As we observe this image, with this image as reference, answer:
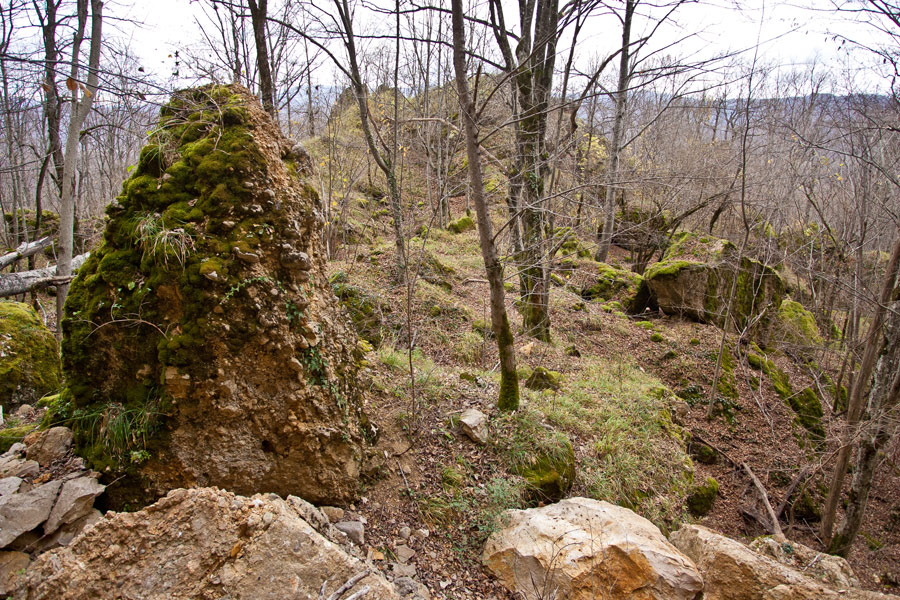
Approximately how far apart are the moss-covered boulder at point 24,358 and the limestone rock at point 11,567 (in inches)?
92.8

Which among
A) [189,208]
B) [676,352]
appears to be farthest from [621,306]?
[189,208]

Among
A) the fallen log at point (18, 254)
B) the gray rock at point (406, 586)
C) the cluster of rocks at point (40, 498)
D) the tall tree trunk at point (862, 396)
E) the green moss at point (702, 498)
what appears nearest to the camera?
the cluster of rocks at point (40, 498)

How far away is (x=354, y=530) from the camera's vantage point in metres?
3.06

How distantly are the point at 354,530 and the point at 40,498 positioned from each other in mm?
1829

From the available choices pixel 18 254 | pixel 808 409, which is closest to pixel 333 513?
pixel 18 254

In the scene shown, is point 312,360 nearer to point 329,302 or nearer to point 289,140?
point 329,302

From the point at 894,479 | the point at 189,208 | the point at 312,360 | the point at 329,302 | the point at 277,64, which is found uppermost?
the point at 277,64

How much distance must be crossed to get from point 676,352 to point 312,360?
8331 mm

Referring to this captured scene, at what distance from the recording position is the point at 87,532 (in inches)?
82.4

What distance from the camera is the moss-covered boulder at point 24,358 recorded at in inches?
152

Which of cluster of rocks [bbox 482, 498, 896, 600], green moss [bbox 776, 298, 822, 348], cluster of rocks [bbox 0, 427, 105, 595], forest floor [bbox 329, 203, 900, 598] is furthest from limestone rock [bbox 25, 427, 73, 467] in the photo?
green moss [bbox 776, 298, 822, 348]

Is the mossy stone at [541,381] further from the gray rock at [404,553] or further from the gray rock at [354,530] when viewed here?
the gray rock at [354,530]

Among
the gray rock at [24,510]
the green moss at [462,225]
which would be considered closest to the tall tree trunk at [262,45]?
the gray rock at [24,510]

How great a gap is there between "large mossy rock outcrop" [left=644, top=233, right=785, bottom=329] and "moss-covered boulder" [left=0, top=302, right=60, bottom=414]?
1111 cm
